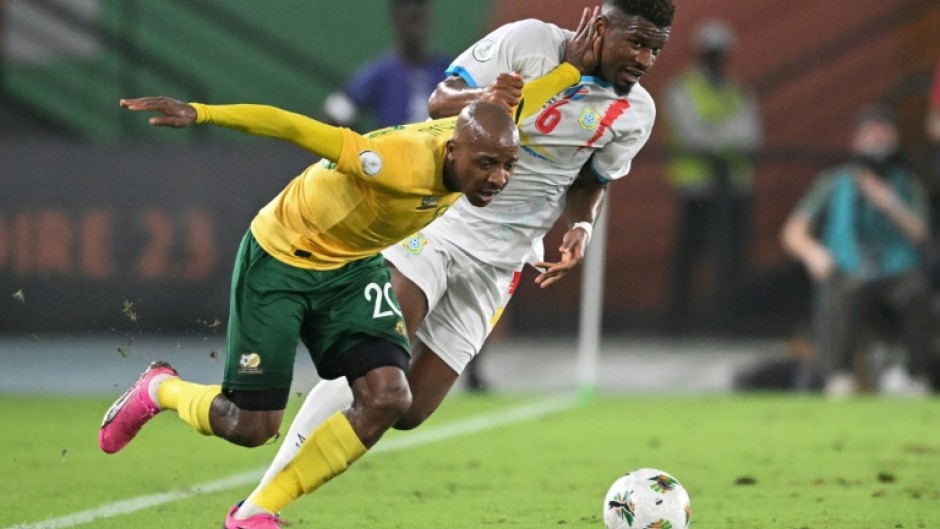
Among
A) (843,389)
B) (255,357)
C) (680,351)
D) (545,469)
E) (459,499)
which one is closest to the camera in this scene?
(255,357)

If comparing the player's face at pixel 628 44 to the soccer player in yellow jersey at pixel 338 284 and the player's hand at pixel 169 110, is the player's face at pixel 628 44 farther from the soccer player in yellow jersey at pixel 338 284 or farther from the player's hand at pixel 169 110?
the player's hand at pixel 169 110

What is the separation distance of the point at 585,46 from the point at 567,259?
33.6 inches

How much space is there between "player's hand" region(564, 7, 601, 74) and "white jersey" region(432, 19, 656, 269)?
66 mm

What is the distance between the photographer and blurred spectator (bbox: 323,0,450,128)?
1151cm

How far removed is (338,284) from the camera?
566 cm

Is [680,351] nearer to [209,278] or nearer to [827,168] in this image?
[827,168]

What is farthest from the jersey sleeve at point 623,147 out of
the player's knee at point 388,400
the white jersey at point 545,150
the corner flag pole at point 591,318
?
the corner flag pole at point 591,318

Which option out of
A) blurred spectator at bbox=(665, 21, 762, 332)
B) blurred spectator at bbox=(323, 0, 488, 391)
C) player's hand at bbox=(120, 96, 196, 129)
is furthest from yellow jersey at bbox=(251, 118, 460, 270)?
blurred spectator at bbox=(665, 21, 762, 332)

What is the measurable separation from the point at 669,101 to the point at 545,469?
705cm

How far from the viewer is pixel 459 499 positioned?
6953mm

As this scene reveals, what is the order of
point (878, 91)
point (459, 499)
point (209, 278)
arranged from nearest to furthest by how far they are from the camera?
point (459, 499) → point (209, 278) → point (878, 91)

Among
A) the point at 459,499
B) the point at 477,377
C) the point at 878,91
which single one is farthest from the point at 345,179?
the point at 878,91

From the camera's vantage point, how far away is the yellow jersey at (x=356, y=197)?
535 centimetres

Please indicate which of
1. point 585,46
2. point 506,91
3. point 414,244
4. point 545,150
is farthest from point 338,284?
point 585,46
